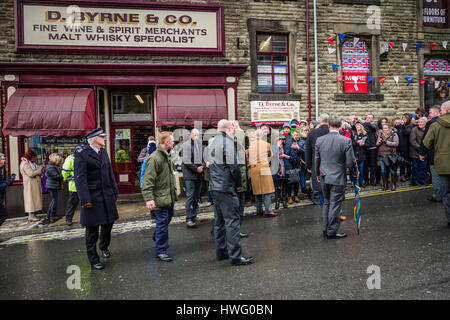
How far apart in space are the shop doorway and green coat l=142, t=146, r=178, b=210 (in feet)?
22.4

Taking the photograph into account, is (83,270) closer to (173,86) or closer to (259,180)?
(259,180)

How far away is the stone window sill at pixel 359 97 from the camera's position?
12672 millimetres

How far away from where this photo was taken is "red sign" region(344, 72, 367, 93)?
13.0 m

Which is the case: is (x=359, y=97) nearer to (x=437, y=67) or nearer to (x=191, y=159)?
(x=437, y=67)

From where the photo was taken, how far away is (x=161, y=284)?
4.12 metres

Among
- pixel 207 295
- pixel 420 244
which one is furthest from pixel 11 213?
pixel 420 244

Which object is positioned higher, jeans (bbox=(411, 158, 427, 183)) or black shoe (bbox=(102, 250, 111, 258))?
jeans (bbox=(411, 158, 427, 183))

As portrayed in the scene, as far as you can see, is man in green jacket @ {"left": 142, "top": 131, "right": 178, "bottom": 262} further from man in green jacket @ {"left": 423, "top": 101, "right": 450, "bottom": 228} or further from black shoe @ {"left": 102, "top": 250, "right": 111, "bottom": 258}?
man in green jacket @ {"left": 423, "top": 101, "right": 450, "bottom": 228}

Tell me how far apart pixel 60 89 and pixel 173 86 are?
11.5ft

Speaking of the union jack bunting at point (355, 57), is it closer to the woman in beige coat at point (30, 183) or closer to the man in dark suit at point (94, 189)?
the man in dark suit at point (94, 189)

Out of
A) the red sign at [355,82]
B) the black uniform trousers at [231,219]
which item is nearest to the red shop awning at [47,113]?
the black uniform trousers at [231,219]

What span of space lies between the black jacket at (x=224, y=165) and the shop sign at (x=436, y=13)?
12745mm

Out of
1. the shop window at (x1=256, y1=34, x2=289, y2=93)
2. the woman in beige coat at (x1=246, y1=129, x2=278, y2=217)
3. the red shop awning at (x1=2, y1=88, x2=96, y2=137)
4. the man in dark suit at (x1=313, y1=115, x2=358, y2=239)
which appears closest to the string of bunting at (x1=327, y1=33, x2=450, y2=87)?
the shop window at (x1=256, y1=34, x2=289, y2=93)

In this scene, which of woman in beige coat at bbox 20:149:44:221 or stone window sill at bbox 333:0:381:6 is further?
stone window sill at bbox 333:0:381:6
